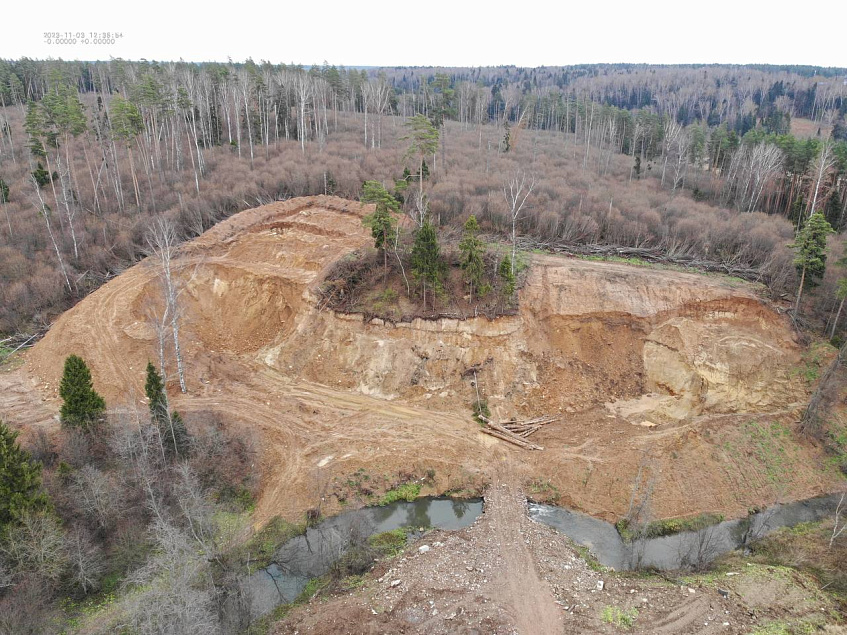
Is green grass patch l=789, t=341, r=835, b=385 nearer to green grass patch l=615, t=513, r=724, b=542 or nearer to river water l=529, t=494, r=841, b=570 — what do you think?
river water l=529, t=494, r=841, b=570

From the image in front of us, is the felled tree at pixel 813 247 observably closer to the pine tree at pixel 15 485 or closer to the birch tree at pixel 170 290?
the birch tree at pixel 170 290

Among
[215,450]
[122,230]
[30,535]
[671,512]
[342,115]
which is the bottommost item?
[671,512]

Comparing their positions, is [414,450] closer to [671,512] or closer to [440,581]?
[440,581]

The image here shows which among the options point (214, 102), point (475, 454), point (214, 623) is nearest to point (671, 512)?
point (475, 454)

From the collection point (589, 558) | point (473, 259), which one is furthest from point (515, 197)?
point (589, 558)

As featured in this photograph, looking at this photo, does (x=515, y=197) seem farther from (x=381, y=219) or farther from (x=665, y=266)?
(x=665, y=266)

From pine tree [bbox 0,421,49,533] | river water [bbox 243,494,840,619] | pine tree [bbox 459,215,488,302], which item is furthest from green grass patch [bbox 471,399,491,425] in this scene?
pine tree [bbox 0,421,49,533]
